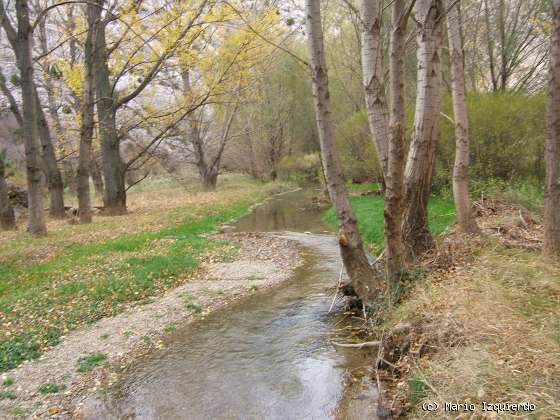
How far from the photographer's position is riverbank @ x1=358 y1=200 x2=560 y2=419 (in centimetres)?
329

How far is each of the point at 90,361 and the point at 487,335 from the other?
4878mm

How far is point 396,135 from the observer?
5.34 meters

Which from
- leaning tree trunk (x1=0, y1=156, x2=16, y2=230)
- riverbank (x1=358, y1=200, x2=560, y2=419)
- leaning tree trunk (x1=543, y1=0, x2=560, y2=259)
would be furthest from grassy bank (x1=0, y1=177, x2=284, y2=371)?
leaning tree trunk (x1=543, y1=0, x2=560, y2=259)

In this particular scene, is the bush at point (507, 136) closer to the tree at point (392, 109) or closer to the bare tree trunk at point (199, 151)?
the tree at point (392, 109)

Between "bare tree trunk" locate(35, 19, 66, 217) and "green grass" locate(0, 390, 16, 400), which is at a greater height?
"bare tree trunk" locate(35, 19, 66, 217)

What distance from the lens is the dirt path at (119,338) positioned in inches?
191

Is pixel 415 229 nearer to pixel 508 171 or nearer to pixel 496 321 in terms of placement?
pixel 496 321

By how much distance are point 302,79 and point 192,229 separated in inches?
936

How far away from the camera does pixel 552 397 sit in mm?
2986

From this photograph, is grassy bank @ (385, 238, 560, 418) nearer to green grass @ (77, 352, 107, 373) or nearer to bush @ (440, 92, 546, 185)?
green grass @ (77, 352, 107, 373)

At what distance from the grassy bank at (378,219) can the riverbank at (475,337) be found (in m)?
4.06

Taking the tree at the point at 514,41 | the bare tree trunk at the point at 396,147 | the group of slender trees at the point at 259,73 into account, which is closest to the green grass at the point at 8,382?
the group of slender trees at the point at 259,73

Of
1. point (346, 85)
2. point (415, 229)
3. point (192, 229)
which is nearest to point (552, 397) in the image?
point (415, 229)

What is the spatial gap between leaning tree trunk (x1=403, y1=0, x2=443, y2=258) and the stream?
1.90 m
